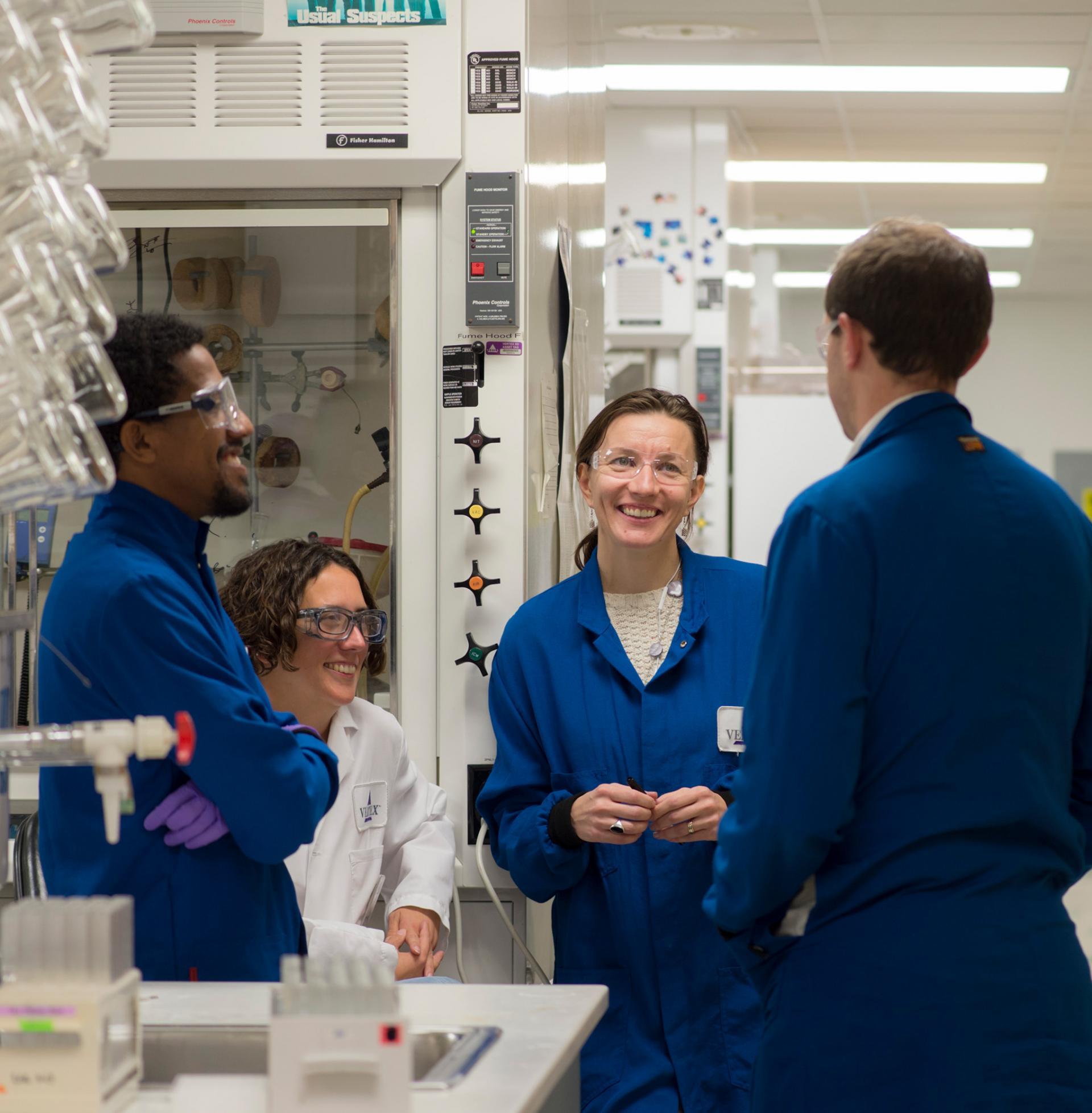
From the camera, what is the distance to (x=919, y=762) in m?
1.53

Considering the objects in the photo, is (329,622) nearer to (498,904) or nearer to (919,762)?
(498,904)

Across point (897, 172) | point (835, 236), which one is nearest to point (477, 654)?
point (897, 172)

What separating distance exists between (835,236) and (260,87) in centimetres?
799

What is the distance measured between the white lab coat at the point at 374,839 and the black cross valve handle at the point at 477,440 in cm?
53

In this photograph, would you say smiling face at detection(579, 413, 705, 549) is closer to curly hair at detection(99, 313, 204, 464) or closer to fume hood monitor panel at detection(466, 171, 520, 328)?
fume hood monitor panel at detection(466, 171, 520, 328)

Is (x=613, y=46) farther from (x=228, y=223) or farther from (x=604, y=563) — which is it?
(x=604, y=563)

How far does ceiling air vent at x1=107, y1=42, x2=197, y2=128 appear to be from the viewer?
2650mm

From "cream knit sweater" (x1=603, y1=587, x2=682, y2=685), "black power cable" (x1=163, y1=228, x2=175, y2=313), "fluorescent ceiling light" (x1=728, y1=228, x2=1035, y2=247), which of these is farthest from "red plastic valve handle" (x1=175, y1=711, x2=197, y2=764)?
"fluorescent ceiling light" (x1=728, y1=228, x2=1035, y2=247)

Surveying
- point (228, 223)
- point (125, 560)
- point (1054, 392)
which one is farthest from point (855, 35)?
point (1054, 392)

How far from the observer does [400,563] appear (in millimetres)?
2748

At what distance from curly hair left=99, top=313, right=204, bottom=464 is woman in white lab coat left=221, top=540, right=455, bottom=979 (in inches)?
29.1

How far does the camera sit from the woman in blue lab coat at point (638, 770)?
85.4 inches

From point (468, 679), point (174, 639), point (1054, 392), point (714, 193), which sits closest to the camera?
point (174, 639)

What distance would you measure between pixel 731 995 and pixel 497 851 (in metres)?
0.46
